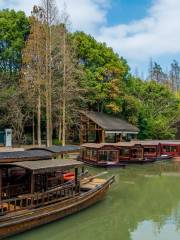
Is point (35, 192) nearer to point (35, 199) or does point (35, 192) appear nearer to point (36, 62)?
point (35, 199)

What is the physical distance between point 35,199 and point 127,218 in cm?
423

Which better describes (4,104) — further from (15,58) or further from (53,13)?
(53,13)

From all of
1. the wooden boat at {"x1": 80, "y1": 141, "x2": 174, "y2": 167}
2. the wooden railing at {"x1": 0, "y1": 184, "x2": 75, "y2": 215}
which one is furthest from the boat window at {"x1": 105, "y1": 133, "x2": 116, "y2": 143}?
the wooden railing at {"x1": 0, "y1": 184, "x2": 75, "y2": 215}

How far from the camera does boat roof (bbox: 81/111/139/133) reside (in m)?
39.4

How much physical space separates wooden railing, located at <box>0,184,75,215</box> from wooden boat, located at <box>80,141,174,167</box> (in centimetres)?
1449

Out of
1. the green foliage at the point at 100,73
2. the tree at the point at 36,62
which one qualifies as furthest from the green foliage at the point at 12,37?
the tree at the point at 36,62

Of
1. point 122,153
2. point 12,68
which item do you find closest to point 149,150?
point 122,153

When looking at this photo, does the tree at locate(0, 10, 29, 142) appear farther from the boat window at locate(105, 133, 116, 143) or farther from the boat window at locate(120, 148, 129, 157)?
the boat window at locate(105, 133, 116, 143)

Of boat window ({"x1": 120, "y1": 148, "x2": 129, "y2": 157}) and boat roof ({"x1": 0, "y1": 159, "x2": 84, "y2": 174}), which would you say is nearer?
boat roof ({"x1": 0, "y1": 159, "x2": 84, "y2": 174})

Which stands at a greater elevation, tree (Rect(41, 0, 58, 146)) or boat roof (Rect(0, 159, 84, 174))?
tree (Rect(41, 0, 58, 146))

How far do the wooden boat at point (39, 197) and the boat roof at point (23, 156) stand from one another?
0.30m

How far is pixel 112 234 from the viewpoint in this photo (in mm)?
13391

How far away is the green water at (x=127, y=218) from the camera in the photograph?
13.0 metres

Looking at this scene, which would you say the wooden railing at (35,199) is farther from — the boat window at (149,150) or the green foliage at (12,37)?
the green foliage at (12,37)
